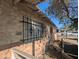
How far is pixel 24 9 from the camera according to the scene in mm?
6117

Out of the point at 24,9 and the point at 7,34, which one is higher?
the point at 24,9

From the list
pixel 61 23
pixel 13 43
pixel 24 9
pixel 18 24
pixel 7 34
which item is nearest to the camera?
pixel 61 23

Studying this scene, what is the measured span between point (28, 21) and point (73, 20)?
316 centimetres

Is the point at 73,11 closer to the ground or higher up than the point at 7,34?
higher up

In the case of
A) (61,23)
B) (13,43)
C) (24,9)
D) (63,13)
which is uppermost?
(24,9)

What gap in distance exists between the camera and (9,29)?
495 cm

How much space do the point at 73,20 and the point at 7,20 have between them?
85.7 inches

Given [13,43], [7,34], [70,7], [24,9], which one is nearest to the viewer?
[70,7]

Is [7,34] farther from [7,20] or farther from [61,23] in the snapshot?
[61,23]

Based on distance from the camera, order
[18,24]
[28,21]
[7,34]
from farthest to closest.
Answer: [28,21] < [18,24] < [7,34]

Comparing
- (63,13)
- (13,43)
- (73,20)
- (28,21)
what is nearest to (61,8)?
(63,13)

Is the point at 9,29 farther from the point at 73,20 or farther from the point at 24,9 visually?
the point at 73,20

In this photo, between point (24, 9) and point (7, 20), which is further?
point (24, 9)

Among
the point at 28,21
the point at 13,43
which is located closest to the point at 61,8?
the point at 13,43
